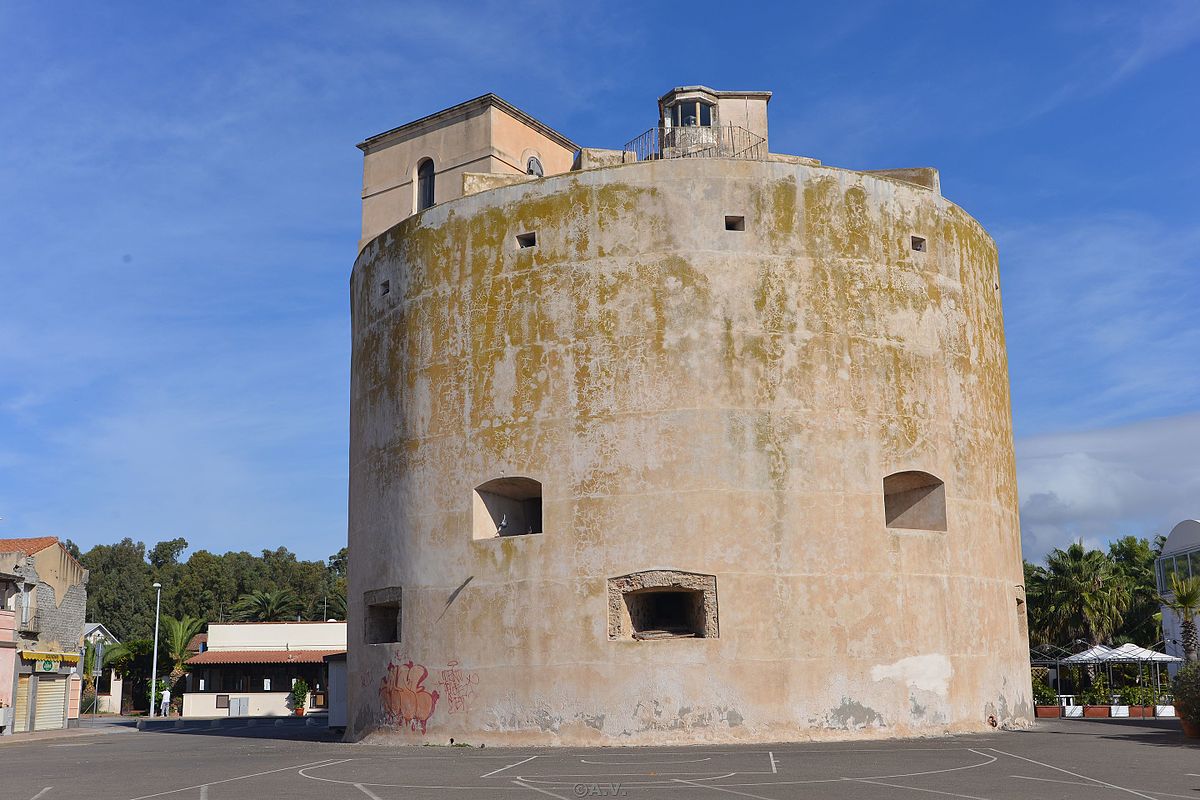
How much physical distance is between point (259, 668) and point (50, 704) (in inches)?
437

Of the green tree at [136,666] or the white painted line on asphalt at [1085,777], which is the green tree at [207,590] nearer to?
the green tree at [136,666]

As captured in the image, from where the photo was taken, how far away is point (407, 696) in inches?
696

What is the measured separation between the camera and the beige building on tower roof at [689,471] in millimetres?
16109

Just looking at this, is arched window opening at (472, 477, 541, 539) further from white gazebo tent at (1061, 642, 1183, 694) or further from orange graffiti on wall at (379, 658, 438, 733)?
white gazebo tent at (1061, 642, 1183, 694)

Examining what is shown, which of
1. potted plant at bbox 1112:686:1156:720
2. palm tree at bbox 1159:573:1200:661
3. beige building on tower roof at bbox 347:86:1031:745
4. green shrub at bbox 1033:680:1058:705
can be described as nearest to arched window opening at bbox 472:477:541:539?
beige building on tower roof at bbox 347:86:1031:745

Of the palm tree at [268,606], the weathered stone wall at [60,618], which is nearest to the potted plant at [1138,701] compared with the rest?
the weathered stone wall at [60,618]

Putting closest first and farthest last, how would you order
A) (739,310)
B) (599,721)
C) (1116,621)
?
(599,721) → (739,310) → (1116,621)

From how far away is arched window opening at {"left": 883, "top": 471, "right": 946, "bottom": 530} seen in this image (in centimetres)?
1759

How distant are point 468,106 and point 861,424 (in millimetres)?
12224

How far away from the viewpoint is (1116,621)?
3297cm

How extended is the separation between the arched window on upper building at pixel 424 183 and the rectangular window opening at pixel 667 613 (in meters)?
12.1

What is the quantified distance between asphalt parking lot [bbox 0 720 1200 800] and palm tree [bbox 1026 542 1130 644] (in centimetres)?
1486

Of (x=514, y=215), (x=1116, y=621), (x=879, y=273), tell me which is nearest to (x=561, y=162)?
(x=514, y=215)

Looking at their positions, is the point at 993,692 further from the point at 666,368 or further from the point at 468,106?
the point at 468,106
